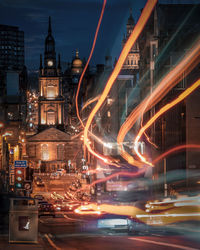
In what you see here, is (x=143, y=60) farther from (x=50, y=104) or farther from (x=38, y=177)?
(x=50, y=104)

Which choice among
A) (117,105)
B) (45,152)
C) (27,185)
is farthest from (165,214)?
(45,152)

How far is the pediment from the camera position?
148750 millimetres

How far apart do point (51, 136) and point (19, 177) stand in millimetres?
123978

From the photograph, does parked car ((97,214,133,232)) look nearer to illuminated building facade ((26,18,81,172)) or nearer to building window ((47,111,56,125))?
illuminated building facade ((26,18,81,172))

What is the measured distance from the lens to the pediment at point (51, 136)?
488 ft

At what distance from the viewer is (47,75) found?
154500mm

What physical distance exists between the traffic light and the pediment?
122340mm

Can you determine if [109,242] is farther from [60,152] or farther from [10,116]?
[60,152]

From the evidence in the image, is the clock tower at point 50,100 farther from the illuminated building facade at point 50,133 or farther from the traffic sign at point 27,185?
the traffic sign at point 27,185

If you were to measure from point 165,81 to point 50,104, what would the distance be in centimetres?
10186

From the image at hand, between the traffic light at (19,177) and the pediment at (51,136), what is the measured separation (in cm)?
12234

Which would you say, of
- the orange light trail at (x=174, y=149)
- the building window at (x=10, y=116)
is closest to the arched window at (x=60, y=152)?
the building window at (x=10, y=116)

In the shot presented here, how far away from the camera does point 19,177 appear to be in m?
26.0

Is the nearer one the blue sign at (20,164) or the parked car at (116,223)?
the parked car at (116,223)
